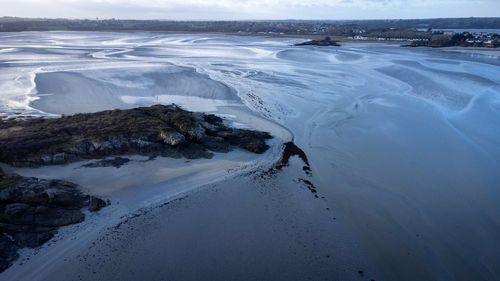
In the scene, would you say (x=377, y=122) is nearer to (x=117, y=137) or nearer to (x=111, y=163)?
(x=117, y=137)

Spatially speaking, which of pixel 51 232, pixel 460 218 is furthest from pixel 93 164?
pixel 460 218

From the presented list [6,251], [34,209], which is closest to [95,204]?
[34,209]

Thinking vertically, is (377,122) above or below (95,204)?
above

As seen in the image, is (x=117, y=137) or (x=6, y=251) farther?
(x=117, y=137)

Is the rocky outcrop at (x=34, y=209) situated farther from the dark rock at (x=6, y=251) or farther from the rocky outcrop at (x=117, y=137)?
the rocky outcrop at (x=117, y=137)

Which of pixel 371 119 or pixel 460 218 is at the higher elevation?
pixel 371 119

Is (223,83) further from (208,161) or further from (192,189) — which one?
(192,189)

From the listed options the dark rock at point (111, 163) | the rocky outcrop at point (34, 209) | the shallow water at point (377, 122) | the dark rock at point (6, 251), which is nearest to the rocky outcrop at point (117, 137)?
the dark rock at point (111, 163)
